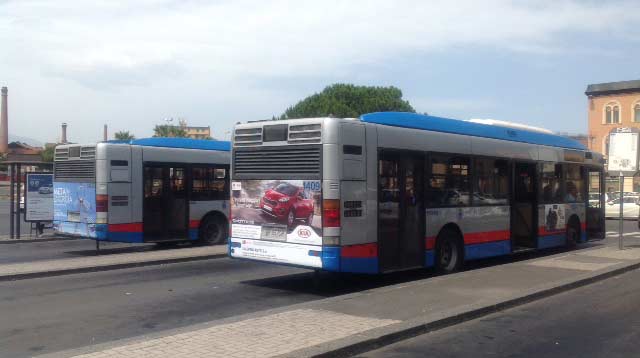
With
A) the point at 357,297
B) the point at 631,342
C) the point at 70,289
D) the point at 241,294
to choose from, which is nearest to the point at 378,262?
the point at 357,297

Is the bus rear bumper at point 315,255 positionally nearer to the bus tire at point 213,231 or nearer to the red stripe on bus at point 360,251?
the red stripe on bus at point 360,251

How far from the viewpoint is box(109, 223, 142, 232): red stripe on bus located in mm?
16344

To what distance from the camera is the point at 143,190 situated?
1706 centimetres

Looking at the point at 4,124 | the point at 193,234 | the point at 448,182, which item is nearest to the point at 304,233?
the point at 448,182

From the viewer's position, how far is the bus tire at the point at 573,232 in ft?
57.4

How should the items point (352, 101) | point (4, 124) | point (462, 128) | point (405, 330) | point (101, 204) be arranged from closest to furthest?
point (405, 330) → point (462, 128) → point (101, 204) → point (352, 101) → point (4, 124)

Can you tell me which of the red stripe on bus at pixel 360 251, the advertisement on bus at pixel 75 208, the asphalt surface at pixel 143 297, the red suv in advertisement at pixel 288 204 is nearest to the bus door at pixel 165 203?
the advertisement on bus at pixel 75 208

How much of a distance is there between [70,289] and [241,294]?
3037mm

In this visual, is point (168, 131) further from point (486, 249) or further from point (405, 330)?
point (405, 330)

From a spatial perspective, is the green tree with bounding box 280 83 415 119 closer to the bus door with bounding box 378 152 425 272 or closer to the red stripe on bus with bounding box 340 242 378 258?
the bus door with bounding box 378 152 425 272

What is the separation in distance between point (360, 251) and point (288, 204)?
140 cm

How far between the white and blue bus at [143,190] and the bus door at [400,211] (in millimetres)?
7974

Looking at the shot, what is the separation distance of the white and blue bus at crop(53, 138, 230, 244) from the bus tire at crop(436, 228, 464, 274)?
308 inches

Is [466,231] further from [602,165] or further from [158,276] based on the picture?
[602,165]
